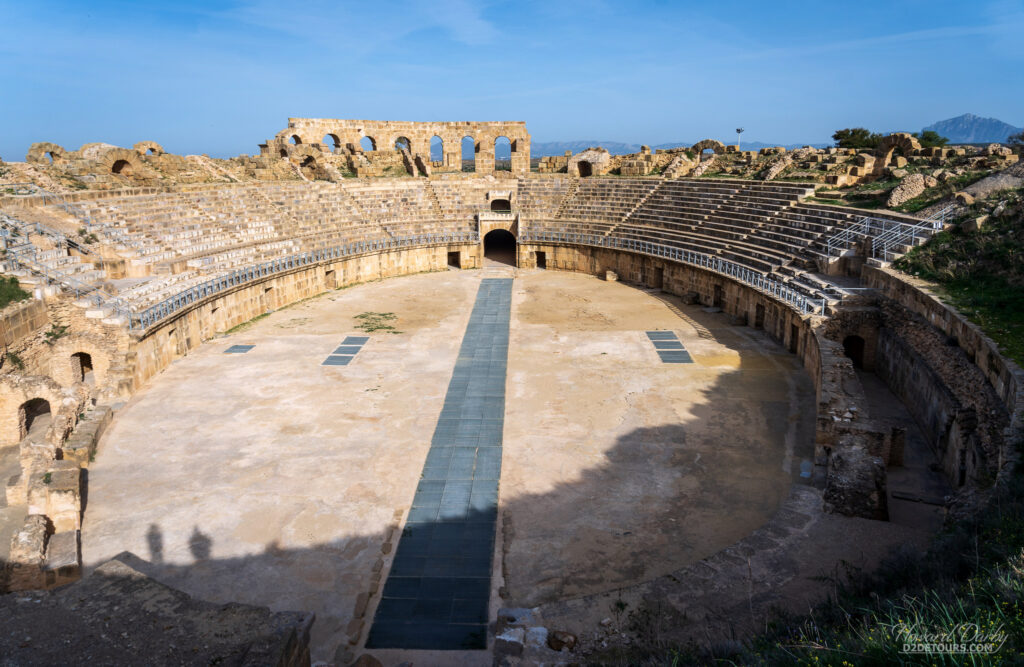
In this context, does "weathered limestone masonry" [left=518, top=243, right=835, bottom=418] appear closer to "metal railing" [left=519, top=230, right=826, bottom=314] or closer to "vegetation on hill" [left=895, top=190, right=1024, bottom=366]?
"metal railing" [left=519, top=230, right=826, bottom=314]

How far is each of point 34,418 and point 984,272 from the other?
2270cm

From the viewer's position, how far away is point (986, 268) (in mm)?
16312

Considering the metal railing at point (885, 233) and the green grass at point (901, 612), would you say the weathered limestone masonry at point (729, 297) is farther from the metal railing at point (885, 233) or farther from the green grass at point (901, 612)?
the green grass at point (901, 612)

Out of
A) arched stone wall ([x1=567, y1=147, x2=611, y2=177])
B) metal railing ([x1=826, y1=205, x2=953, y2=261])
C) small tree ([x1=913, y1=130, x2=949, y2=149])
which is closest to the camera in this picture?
metal railing ([x1=826, y1=205, x2=953, y2=261])

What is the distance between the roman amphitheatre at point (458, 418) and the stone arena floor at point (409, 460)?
73 mm

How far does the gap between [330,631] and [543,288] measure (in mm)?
21000

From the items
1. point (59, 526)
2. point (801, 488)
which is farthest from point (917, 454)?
point (59, 526)

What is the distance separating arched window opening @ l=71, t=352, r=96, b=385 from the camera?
54.4ft

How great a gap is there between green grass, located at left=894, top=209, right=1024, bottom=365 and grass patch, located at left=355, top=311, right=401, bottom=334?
15575 millimetres

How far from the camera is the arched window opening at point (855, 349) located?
17.9m

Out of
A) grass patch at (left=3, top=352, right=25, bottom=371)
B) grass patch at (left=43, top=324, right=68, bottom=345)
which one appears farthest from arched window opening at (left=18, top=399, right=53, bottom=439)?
grass patch at (left=43, top=324, right=68, bottom=345)

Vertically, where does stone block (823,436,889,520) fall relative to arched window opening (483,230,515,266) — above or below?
below

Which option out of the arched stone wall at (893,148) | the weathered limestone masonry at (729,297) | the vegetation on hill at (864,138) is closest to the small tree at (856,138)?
the vegetation on hill at (864,138)

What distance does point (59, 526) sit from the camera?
10469mm
